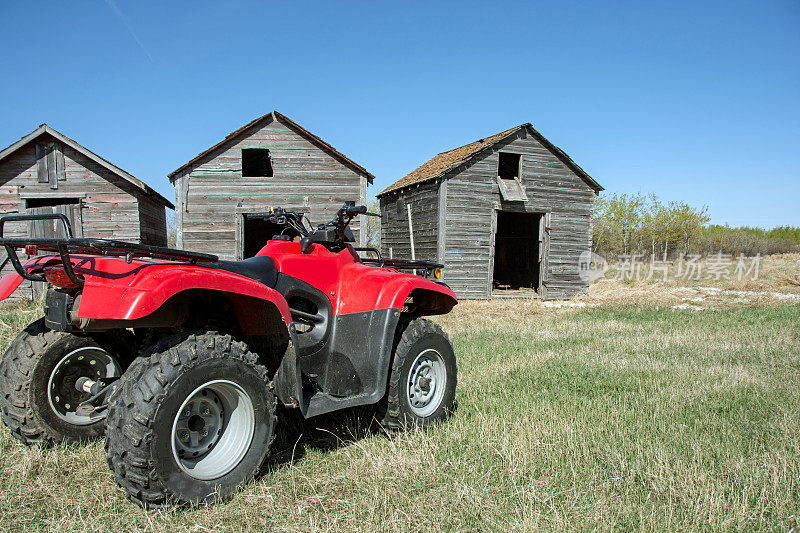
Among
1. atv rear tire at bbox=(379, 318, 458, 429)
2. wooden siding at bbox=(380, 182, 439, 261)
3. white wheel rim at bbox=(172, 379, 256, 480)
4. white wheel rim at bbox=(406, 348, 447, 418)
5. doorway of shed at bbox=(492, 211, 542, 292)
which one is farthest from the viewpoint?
doorway of shed at bbox=(492, 211, 542, 292)

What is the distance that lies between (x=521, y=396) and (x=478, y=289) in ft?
35.4

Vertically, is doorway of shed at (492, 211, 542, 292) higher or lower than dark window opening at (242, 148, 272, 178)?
lower

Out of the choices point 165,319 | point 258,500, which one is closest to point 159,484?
point 258,500

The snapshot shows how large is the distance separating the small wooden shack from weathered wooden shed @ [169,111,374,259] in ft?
5.37

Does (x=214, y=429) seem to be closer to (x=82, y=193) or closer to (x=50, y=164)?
(x=82, y=193)

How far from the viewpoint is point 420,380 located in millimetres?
4297

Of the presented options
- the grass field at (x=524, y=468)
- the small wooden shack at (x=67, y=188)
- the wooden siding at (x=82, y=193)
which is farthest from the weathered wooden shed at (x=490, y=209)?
the grass field at (x=524, y=468)

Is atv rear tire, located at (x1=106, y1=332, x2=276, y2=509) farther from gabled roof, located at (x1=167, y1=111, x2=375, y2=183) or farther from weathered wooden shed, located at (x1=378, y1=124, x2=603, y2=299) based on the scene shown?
weathered wooden shed, located at (x1=378, y1=124, x2=603, y2=299)

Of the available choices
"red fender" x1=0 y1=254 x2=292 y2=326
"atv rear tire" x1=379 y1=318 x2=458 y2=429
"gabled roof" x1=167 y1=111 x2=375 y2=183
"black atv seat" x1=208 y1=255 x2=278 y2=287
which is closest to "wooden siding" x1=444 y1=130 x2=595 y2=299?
"gabled roof" x1=167 y1=111 x2=375 y2=183

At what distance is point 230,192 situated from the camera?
13742 mm

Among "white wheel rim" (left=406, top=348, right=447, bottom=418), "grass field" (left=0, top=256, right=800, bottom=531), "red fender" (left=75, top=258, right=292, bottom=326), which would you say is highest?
"red fender" (left=75, top=258, right=292, bottom=326)

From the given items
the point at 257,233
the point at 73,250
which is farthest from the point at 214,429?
the point at 257,233

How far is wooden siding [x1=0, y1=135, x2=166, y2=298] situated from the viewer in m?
13.6

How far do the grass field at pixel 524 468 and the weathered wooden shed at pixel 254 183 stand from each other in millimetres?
9195
